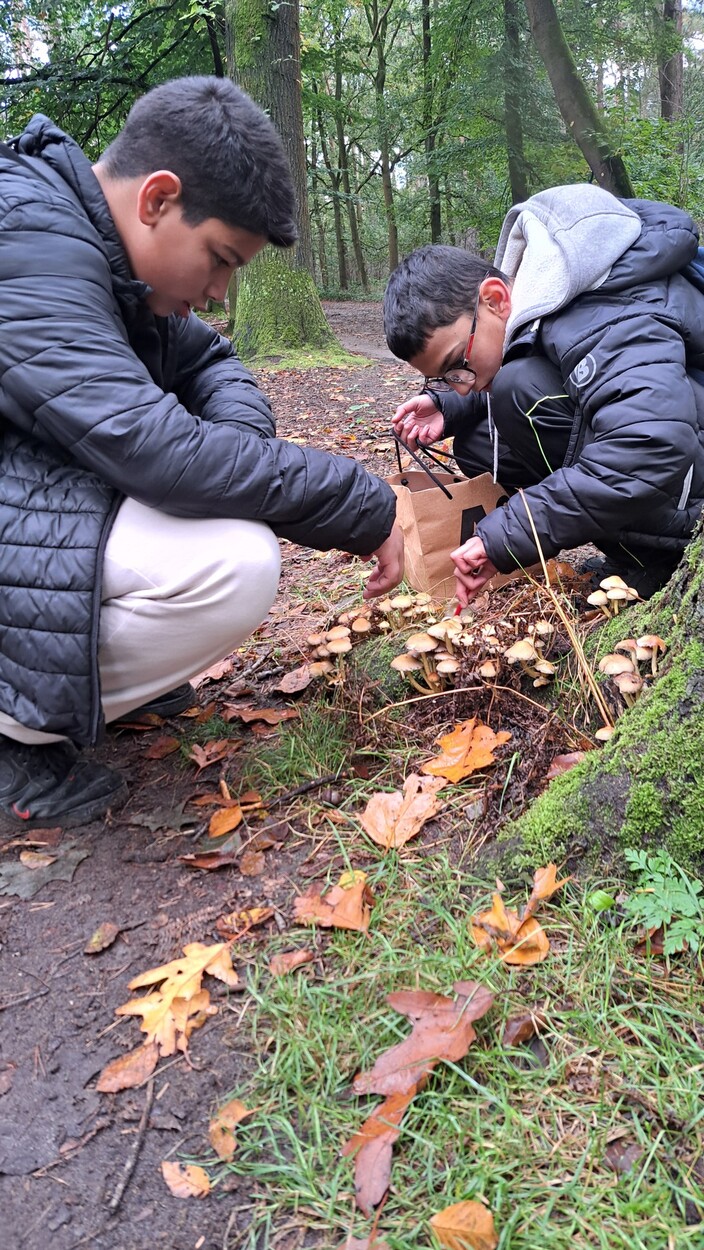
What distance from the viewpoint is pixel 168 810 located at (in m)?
2.33

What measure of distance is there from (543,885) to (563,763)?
0.46m

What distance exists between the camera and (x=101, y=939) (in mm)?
1836

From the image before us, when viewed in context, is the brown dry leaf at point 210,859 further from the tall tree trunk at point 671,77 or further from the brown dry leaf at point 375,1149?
the tall tree trunk at point 671,77

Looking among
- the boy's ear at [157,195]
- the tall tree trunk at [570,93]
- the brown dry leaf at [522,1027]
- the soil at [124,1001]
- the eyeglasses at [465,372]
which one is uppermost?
the tall tree trunk at [570,93]

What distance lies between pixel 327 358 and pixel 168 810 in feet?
25.4

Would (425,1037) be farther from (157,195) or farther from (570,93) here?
(570,93)

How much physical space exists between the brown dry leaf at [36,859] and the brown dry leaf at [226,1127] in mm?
980

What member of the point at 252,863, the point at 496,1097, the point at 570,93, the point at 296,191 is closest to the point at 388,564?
the point at 252,863

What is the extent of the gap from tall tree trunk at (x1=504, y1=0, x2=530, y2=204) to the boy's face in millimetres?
13182

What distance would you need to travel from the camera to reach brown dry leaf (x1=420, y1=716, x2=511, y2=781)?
2107mm

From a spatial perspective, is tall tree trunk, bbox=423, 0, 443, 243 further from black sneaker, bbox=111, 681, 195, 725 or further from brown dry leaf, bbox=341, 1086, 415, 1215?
brown dry leaf, bbox=341, 1086, 415, 1215

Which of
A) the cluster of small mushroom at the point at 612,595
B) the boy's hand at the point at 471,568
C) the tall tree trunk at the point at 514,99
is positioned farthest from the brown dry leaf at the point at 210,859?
the tall tree trunk at the point at 514,99

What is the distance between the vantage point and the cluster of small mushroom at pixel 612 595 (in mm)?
2375

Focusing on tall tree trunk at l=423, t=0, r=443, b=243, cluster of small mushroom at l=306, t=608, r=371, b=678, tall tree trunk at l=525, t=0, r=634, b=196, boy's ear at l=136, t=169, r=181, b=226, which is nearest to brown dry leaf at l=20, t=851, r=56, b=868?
cluster of small mushroom at l=306, t=608, r=371, b=678
